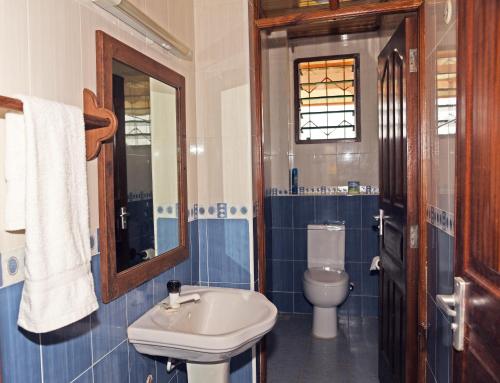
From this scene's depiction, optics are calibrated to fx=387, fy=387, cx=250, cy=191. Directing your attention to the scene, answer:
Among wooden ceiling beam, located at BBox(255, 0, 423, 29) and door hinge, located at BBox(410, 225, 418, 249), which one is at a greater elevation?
wooden ceiling beam, located at BBox(255, 0, 423, 29)

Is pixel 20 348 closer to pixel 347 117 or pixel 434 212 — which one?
pixel 434 212

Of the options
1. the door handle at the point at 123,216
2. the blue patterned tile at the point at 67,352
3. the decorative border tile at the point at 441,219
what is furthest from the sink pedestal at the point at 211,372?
the decorative border tile at the point at 441,219

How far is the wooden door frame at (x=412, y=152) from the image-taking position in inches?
70.1

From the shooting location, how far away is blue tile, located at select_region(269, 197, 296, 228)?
12.1 ft

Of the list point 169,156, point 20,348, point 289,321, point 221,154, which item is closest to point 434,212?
point 221,154

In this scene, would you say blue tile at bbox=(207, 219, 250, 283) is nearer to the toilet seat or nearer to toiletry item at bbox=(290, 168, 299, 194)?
the toilet seat

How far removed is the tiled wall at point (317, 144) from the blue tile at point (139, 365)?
2.22 meters

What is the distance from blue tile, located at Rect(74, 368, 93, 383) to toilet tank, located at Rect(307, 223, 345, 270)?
2.58m

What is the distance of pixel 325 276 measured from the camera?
3.33m

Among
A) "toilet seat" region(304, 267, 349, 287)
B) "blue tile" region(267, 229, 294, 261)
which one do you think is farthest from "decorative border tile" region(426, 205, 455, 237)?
"blue tile" region(267, 229, 294, 261)

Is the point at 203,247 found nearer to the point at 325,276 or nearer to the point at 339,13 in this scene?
the point at 339,13

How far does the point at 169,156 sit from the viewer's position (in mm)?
1836

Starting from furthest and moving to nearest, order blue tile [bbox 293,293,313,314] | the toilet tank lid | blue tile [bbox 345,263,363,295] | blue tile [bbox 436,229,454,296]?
1. blue tile [bbox 293,293,313,314]
2. blue tile [bbox 345,263,363,295]
3. the toilet tank lid
4. blue tile [bbox 436,229,454,296]

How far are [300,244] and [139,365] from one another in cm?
234
